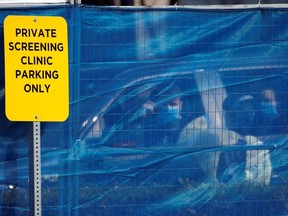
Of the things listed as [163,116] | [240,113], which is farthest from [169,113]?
[240,113]

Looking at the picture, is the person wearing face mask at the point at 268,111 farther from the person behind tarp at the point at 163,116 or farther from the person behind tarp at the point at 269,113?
the person behind tarp at the point at 163,116

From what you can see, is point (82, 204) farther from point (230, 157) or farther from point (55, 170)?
point (230, 157)

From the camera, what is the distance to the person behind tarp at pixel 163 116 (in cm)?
598

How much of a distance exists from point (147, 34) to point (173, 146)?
3.35 ft

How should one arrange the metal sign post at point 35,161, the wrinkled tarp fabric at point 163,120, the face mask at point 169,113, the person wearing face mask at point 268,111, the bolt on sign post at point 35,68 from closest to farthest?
the bolt on sign post at point 35,68 < the metal sign post at point 35,161 < the wrinkled tarp fabric at point 163,120 < the face mask at point 169,113 < the person wearing face mask at point 268,111

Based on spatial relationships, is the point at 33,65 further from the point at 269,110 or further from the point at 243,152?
the point at 269,110

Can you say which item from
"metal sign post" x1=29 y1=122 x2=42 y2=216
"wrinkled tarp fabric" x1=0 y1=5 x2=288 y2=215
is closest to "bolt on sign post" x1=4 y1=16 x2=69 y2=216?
"metal sign post" x1=29 y1=122 x2=42 y2=216

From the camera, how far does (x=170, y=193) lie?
609 centimetres

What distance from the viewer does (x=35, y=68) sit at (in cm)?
505

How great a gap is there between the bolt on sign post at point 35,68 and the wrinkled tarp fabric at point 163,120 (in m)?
A: 0.76

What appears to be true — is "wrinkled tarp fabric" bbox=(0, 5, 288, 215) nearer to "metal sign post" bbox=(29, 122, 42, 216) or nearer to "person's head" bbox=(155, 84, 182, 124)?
"person's head" bbox=(155, 84, 182, 124)

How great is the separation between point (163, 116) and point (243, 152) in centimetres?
81

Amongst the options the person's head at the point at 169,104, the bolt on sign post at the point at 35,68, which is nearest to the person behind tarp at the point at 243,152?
the person's head at the point at 169,104

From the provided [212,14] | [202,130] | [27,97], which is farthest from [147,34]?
[27,97]
